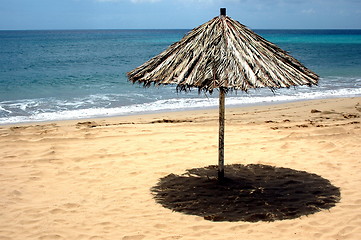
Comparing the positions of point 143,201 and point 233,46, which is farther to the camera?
point 143,201

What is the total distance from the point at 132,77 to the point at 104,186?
1765 millimetres

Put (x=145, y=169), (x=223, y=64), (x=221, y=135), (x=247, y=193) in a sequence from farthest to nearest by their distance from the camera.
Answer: (x=145, y=169)
(x=221, y=135)
(x=247, y=193)
(x=223, y=64)

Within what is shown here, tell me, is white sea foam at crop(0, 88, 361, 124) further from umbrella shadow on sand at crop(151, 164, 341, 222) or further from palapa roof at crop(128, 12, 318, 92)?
palapa roof at crop(128, 12, 318, 92)

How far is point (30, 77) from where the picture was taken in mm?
23391

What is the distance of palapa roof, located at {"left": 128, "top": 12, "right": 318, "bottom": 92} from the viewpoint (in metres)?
4.83

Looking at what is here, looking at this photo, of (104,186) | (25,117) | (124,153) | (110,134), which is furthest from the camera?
(25,117)

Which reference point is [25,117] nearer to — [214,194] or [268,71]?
[214,194]

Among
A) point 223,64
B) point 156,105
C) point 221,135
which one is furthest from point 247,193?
point 156,105

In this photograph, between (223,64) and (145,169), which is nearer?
(223,64)

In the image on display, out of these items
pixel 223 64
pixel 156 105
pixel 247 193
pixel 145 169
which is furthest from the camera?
pixel 156 105

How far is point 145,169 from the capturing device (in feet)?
22.4

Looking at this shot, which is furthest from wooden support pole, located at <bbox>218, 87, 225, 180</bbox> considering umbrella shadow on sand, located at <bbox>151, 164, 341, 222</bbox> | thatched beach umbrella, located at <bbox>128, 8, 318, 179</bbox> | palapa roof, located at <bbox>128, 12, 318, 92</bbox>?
palapa roof, located at <bbox>128, 12, 318, 92</bbox>

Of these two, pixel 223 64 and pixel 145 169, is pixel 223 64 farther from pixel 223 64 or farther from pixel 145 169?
pixel 145 169

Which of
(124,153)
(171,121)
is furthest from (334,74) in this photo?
(124,153)
